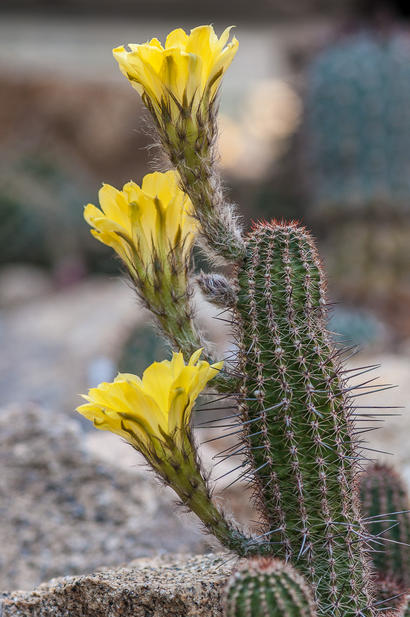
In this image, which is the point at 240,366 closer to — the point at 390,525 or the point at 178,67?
the point at 178,67

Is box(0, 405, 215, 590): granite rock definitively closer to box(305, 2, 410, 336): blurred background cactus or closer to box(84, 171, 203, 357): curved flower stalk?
box(84, 171, 203, 357): curved flower stalk

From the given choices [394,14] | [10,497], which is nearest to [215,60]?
[10,497]

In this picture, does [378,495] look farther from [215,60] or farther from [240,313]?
[215,60]

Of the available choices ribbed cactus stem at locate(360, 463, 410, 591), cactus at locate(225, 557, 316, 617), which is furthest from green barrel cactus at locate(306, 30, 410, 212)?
cactus at locate(225, 557, 316, 617)

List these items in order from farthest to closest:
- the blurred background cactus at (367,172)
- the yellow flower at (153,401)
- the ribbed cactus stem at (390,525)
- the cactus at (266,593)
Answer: the blurred background cactus at (367,172), the ribbed cactus stem at (390,525), the yellow flower at (153,401), the cactus at (266,593)

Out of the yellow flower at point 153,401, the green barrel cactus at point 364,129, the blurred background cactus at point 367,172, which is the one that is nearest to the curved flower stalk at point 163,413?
the yellow flower at point 153,401

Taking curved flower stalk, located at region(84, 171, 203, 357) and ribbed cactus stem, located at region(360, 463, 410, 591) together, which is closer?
curved flower stalk, located at region(84, 171, 203, 357)

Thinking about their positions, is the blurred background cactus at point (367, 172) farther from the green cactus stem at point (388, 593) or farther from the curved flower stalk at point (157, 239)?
the curved flower stalk at point (157, 239)
